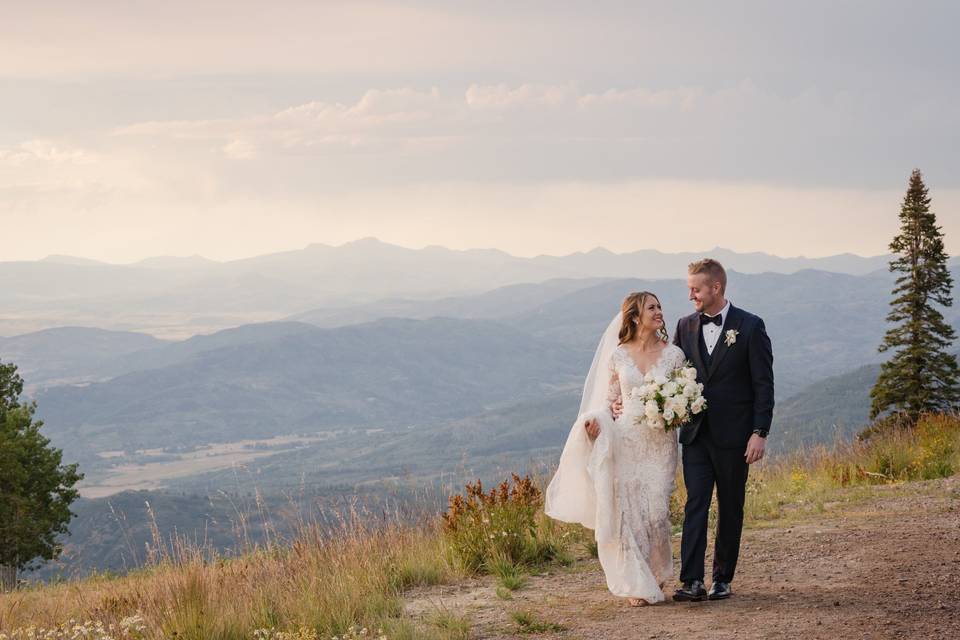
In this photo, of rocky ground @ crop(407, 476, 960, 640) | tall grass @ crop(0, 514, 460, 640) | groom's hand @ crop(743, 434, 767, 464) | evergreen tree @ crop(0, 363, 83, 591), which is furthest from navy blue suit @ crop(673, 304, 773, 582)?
evergreen tree @ crop(0, 363, 83, 591)

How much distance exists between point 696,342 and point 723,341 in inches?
10.5

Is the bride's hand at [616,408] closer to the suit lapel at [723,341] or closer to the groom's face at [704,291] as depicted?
the suit lapel at [723,341]

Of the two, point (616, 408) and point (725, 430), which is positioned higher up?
point (616, 408)

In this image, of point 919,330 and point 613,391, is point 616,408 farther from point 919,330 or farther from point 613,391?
point 919,330

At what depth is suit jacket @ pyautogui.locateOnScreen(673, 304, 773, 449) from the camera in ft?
24.5

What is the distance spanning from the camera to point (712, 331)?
7.75m

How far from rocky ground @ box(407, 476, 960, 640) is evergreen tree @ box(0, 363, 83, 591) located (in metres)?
30.5

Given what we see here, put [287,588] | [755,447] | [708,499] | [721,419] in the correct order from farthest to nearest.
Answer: [287,588] → [708,499] → [721,419] → [755,447]

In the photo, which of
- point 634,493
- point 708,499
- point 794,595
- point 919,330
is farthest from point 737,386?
point 919,330

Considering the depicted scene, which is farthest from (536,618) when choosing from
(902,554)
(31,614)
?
(31,614)

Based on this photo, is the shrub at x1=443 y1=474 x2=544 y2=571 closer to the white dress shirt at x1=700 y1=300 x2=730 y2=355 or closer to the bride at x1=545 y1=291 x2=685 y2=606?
the bride at x1=545 y1=291 x2=685 y2=606

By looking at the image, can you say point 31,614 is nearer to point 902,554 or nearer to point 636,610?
point 636,610

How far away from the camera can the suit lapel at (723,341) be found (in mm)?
7598

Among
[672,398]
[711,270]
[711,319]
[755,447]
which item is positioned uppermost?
[711,270]
